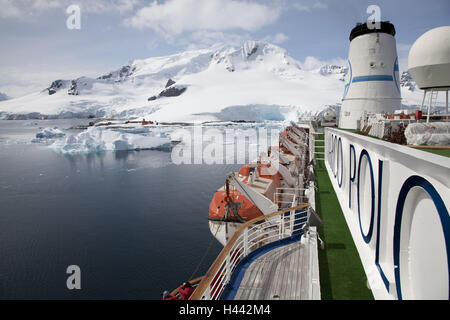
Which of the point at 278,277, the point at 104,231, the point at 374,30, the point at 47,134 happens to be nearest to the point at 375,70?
the point at 374,30

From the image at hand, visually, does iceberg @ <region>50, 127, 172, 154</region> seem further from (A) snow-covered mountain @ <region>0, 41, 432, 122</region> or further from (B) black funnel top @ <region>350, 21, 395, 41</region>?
(A) snow-covered mountain @ <region>0, 41, 432, 122</region>

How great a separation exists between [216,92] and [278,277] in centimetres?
9460

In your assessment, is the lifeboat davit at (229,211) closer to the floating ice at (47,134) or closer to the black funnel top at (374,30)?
the black funnel top at (374,30)

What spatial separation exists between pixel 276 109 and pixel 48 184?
6128 cm

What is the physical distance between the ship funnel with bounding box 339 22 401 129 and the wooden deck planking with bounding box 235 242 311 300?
10844mm

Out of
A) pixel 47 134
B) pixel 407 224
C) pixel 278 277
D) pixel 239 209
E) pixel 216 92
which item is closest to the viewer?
pixel 407 224

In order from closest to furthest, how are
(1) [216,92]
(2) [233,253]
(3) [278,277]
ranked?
(2) [233,253], (3) [278,277], (1) [216,92]

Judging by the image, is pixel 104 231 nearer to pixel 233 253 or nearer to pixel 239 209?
pixel 239 209

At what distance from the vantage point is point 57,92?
7480 inches

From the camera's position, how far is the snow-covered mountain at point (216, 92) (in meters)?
75.0

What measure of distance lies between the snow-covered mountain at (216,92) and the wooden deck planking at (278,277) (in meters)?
63.9

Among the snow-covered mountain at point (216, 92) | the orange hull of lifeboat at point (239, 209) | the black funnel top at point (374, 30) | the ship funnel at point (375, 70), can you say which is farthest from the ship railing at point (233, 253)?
the snow-covered mountain at point (216, 92)

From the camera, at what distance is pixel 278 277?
430cm
